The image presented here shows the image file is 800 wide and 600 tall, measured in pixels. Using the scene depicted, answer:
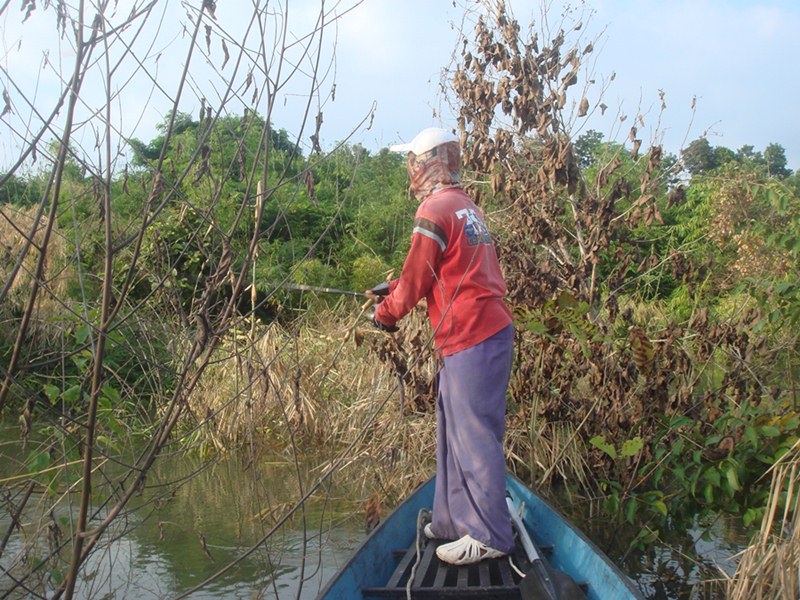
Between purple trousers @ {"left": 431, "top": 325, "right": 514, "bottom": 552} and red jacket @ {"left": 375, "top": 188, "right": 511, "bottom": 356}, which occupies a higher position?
red jacket @ {"left": 375, "top": 188, "right": 511, "bottom": 356}

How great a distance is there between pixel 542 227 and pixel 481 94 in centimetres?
108

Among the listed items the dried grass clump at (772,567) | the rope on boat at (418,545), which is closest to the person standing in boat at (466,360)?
the rope on boat at (418,545)

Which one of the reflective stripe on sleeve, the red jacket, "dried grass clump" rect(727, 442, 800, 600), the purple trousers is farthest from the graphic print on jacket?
"dried grass clump" rect(727, 442, 800, 600)

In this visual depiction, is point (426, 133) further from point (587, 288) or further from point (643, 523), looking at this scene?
point (643, 523)

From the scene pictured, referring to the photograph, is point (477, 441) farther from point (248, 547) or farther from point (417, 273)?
point (248, 547)

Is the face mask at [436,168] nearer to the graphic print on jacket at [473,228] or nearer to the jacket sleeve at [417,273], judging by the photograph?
the graphic print on jacket at [473,228]

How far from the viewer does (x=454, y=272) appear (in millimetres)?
3934

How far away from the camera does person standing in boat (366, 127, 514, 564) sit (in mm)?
3807

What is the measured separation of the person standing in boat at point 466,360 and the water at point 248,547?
0.70 m

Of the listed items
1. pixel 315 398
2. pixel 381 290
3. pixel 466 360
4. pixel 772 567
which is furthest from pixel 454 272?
pixel 315 398

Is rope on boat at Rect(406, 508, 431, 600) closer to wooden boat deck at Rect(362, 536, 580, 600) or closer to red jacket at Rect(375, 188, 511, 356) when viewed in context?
wooden boat deck at Rect(362, 536, 580, 600)

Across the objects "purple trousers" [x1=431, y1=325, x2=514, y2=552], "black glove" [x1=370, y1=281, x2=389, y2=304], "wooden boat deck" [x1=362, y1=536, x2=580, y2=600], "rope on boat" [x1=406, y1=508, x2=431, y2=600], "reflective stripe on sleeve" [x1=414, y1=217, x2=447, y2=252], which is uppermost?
"reflective stripe on sleeve" [x1=414, y1=217, x2=447, y2=252]

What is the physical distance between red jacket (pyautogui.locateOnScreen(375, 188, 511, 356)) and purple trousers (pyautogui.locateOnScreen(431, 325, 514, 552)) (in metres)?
0.08

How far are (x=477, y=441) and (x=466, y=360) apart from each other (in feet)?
1.15
